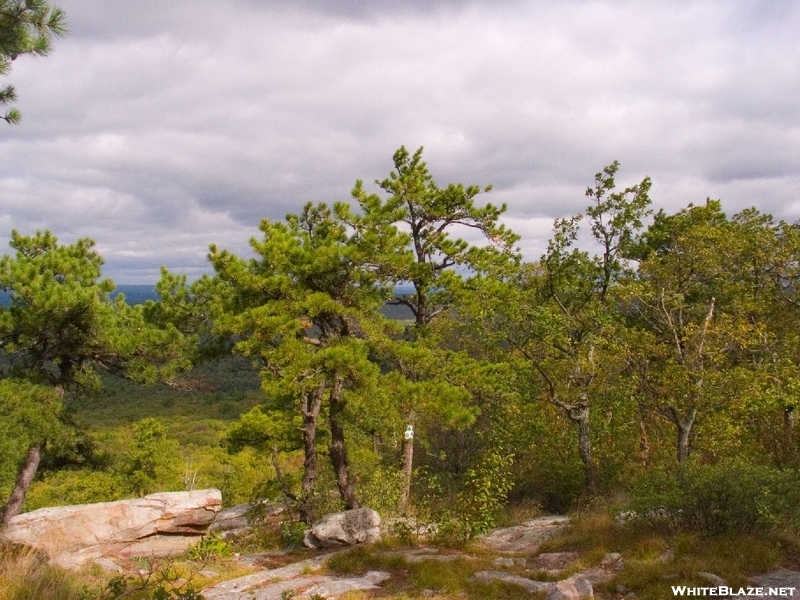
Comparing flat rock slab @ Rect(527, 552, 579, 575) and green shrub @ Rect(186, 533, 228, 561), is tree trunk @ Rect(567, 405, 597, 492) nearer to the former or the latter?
flat rock slab @ Rect(527, 552, 579, 575)

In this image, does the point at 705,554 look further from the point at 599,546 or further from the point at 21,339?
the point at 21,339

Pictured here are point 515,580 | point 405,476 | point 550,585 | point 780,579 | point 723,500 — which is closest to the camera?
point 780,579

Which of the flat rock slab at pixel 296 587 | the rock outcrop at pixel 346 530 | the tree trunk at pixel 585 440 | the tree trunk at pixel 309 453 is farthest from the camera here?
the tree trunk at pixel 585 440

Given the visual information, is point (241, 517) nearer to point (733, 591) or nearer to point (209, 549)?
point (209, 549)

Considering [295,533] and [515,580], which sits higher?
[515,580]

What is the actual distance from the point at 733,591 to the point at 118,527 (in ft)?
40.0

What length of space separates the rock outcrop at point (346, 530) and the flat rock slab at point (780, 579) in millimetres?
7174

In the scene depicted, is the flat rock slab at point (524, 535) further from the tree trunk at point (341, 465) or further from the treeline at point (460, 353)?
the tree trunk at point (341, 465)

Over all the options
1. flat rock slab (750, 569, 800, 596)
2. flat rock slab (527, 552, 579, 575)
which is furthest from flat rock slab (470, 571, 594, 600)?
flat rock slab (750, 569, 800, 596)

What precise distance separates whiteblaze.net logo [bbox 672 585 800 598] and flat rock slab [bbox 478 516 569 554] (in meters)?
4.40

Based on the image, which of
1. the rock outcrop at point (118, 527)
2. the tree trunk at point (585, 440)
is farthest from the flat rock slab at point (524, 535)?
the rock outcrop at point (118, 527)

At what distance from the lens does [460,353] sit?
12930 mm

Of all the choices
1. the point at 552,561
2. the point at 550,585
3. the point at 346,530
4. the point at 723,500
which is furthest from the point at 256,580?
the point at 723,500

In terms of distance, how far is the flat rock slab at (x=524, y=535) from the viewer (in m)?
12.6
